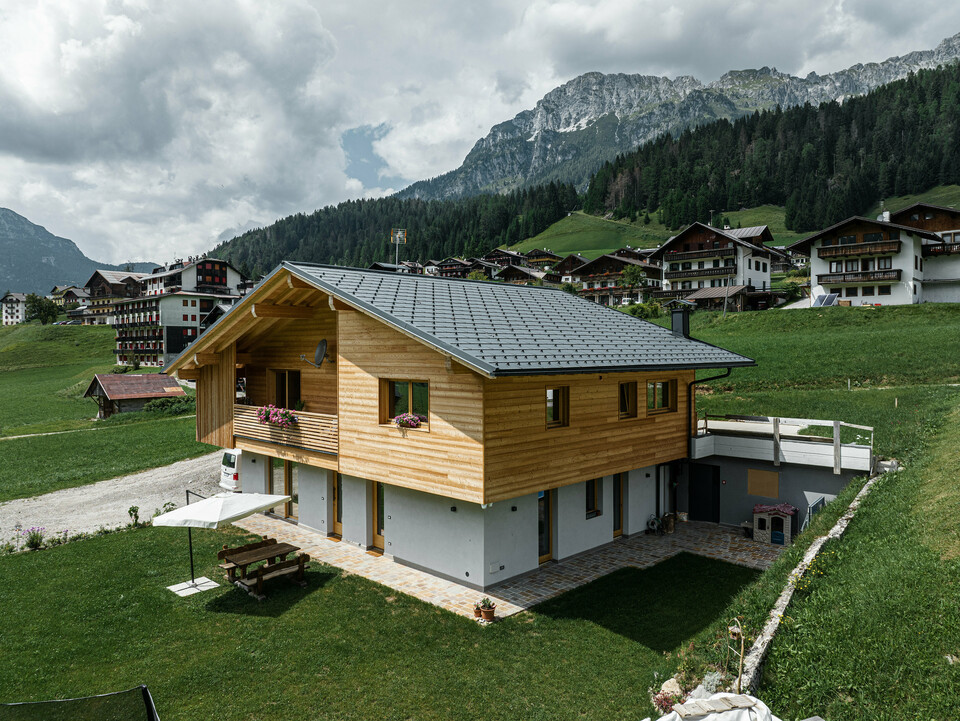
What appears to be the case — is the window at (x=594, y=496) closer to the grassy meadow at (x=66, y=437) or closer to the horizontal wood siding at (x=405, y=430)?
the horizontal wood siding at (x=405, y=430)

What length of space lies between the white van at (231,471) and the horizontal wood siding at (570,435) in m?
12.3

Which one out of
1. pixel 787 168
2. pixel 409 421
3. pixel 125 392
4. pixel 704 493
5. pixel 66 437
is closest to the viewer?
pixel 409 421

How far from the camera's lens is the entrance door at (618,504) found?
16.2m

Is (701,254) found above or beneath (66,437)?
above

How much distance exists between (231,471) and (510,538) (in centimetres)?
1234

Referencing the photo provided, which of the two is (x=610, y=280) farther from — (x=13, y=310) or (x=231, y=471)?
(x=13, y=310)

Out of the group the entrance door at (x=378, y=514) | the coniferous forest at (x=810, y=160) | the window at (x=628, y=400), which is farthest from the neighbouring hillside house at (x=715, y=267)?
the coniferous forest at (x=810, y=160)

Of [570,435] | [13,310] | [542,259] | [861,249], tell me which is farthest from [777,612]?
[13,310]

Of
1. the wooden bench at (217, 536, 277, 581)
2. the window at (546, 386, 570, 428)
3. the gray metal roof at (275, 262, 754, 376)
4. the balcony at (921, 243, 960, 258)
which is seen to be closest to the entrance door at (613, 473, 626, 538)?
the window at (546, 386, 570, 428)

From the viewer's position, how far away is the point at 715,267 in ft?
221

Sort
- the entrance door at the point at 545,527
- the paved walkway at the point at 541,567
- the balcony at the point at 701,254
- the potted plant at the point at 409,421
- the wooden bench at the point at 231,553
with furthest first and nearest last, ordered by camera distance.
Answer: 1. the balcony at the point at 701,254
2. the entrance door at the point at 545,527
3. the potted plant at the point at 409,421
4. the wooden bench at the point at 231,553
5. the paved walkway at the point at 541,567

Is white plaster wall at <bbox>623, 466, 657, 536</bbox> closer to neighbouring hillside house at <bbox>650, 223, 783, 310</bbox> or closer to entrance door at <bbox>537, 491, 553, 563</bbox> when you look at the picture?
entrance door at <bbox>537, 491, 553, 563</bbox>

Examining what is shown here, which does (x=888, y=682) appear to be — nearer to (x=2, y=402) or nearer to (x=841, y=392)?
(x=841, y=392)

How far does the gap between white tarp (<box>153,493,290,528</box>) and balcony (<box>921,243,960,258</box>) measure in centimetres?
6401
